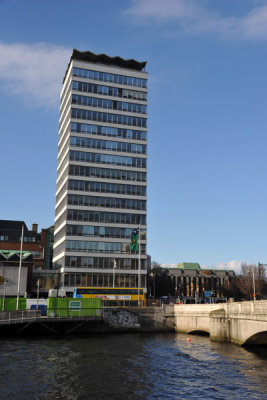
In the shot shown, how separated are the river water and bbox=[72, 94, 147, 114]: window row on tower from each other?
65.2 m

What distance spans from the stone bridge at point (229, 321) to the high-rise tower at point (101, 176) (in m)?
30.7

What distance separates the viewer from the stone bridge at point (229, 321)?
42.7 meters

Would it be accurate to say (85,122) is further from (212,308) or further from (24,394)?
(24,394)

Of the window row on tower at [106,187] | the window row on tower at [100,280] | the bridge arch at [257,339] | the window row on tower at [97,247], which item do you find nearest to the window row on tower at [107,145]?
the window row on tower at [106,187]

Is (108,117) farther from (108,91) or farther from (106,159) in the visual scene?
(106,159)

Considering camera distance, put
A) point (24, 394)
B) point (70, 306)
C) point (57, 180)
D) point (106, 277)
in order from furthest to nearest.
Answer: point (57, 180) < point (106, 277) < point (70, 306) < point (24, 394)

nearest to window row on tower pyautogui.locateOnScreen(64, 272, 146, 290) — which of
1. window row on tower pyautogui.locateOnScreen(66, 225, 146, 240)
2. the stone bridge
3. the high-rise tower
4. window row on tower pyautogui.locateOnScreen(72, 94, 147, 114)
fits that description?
the high-rise tower

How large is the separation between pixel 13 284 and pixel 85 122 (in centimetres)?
4284

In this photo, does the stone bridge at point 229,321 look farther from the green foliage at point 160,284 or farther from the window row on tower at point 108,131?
the green foliage at point 160,284

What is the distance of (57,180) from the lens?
11144 centimetres

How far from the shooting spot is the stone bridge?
42650 millimetres

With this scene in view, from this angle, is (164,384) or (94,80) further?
(94,80)

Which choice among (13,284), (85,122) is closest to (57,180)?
(85,122)

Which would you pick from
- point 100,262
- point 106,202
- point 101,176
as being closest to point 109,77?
point 101,176
